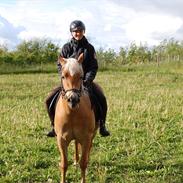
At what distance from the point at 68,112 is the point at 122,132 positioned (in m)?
3.84

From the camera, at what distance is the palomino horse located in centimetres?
493

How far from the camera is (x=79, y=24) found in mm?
5789

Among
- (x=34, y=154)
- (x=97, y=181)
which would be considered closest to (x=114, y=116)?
(x=34, y=154)

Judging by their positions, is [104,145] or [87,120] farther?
[104,145]

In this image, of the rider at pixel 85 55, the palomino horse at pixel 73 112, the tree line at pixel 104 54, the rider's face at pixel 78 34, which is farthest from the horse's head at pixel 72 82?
the tree line at pixel 104 54

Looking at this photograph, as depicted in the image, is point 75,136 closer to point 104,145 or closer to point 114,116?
point 104,145

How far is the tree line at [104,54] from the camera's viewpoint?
152 ft

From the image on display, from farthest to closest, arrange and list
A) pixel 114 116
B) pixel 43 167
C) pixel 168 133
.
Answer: pixel 114 116 → pixel 168 133 → pixel 43 167

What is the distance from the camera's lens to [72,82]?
4.93 m

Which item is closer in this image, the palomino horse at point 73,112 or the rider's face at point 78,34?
the palomino horse at point 73,112

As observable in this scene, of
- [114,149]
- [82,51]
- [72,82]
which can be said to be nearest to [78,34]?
[82,51]

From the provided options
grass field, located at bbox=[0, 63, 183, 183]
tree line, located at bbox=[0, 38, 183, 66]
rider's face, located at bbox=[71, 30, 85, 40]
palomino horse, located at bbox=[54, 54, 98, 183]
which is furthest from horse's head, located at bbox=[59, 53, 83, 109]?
tree line, located at bbox=[0, 38, 183, 66]

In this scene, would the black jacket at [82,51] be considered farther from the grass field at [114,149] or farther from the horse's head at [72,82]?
the grass field at [114,149]

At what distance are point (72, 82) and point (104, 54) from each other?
46625 mm
